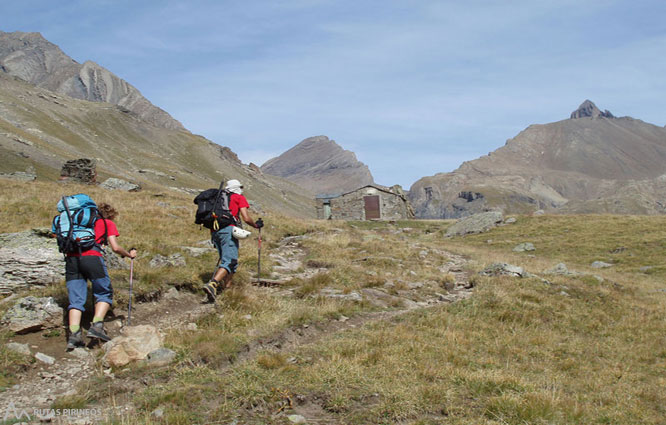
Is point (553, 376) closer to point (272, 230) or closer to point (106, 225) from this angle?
point (106, 225)

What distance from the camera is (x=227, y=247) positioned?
9.41 m

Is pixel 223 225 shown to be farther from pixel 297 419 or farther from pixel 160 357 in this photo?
pixel 297 419

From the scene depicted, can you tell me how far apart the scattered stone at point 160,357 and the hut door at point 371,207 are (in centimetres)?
4616

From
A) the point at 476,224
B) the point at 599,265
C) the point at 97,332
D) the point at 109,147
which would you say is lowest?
the point at 599,265

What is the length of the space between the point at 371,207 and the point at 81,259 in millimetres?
46560

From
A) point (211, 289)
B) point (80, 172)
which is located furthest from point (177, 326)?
point (80, 172)

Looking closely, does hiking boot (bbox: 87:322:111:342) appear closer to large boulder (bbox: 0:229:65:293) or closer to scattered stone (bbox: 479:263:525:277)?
large boulder (bbox: 0:229:65:293)

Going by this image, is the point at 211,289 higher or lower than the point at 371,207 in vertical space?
lower

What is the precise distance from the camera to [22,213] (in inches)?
596

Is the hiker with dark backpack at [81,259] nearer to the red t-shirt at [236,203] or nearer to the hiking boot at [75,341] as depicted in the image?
the hiking boot at [75,341]

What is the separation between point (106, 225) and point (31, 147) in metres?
63.5

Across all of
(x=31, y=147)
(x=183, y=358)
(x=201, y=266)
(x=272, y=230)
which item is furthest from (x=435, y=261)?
(x=31, y=147)

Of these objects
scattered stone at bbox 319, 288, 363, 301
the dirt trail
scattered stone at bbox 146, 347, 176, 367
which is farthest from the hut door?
scattered stone at bbox 146, 347, 176, 367

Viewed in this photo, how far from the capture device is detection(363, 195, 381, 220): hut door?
52.4m
